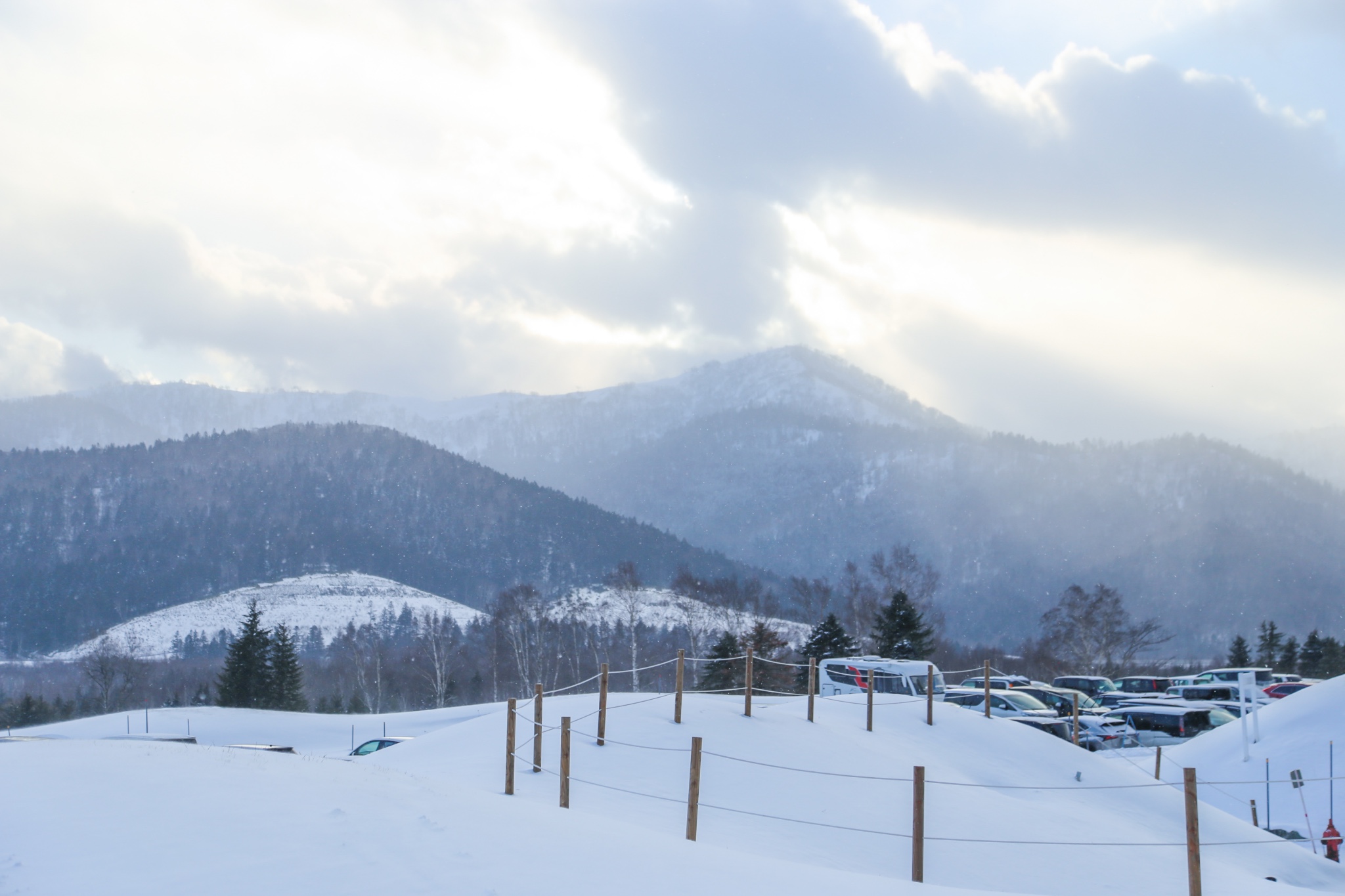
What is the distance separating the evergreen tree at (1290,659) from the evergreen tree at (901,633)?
34.2m

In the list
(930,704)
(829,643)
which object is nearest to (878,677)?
(930,704)

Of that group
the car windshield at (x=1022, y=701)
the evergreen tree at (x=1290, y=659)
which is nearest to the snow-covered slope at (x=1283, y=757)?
the car windshield at (x=1022, y=701)

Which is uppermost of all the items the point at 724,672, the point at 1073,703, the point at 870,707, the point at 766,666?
the point at 870,707

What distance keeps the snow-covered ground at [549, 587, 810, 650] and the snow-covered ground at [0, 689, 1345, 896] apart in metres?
57.0

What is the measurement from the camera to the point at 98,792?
11062 mm

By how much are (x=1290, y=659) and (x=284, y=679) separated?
73.7 meters

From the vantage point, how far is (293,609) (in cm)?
16725

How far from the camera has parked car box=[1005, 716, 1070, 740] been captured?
30797mm

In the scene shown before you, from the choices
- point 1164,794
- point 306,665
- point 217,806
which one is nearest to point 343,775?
point 217,806

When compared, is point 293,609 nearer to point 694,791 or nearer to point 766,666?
point 766,666

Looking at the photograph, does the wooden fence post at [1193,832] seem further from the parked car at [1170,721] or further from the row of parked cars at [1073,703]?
the parked car at [1170,721]

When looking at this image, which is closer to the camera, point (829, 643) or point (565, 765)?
point (565, 765)

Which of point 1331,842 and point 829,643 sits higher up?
point 829,643

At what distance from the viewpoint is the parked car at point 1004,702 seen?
1346 inches
